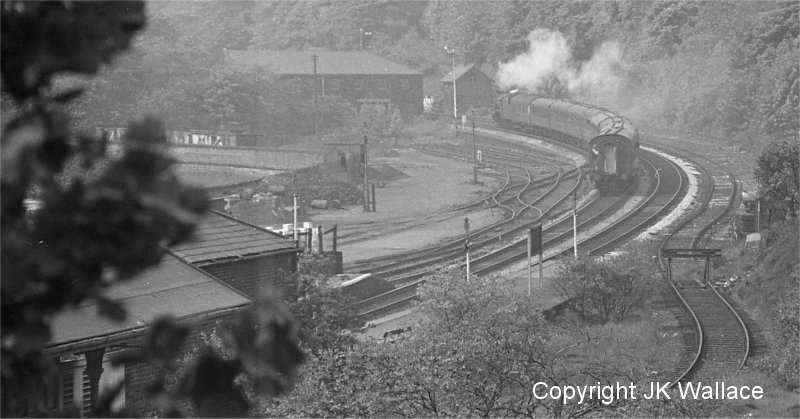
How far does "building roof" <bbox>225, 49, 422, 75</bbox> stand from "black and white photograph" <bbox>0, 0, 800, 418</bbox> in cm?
25

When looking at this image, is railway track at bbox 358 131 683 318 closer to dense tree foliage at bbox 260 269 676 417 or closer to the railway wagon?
the railway wagon

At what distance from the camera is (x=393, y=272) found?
84.4ft

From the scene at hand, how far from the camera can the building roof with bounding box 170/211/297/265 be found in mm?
14035

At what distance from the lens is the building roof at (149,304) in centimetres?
993

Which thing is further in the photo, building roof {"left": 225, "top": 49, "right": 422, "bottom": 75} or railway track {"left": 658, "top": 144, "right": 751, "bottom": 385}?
building roof {"left": 225, "top": 49, "right": 422, "bottom": 75}

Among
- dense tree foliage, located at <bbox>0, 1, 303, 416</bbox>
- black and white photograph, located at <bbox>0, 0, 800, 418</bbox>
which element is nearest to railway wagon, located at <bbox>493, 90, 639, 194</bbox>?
black and white photograph, located at <bbox>0, 0, 800, 418</bbox>

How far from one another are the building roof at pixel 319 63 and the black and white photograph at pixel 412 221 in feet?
0.82

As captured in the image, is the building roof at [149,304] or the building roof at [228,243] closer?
the building roof at [149,304]

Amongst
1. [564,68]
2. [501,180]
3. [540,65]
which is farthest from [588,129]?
[564,68]

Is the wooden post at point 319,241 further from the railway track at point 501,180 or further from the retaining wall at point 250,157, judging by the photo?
the retaining wall at point 250,157

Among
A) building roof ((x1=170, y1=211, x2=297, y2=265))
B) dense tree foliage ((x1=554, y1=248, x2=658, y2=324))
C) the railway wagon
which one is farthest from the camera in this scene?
the railway wagon

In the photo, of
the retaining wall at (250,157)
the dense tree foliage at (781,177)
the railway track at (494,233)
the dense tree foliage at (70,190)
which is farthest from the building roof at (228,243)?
the retaining wall at (250,157)

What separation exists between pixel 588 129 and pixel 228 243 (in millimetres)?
33258

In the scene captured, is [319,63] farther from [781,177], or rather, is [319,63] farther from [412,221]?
[781,177]
